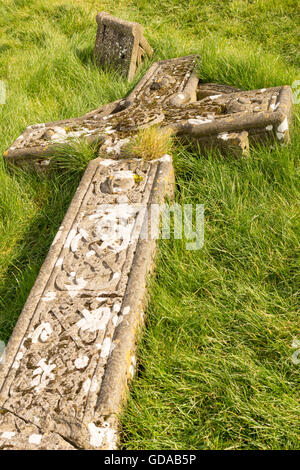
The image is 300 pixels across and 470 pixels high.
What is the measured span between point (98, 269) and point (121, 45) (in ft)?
9.37

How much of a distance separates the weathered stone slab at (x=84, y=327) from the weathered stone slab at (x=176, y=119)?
0.46 meters

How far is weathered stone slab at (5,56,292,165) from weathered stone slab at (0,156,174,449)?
458 millimetres

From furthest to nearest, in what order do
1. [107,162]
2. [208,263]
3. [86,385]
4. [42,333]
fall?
[107,162] → [208,263] → [42,333] → [86,385]

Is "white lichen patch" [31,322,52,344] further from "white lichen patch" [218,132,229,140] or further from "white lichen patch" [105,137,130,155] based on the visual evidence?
"white lichen patch" [218,132,229,140]

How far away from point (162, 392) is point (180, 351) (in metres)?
0.19

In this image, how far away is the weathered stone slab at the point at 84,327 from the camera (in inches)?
61.0

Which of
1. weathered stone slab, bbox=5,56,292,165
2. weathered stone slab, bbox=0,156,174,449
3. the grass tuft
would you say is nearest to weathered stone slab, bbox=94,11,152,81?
weathered stone slab, bbox=5,56,292,165

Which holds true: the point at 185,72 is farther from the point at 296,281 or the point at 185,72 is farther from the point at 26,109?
the point at 296,281

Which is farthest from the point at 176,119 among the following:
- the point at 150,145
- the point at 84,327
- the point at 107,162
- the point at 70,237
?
the point at 84,327

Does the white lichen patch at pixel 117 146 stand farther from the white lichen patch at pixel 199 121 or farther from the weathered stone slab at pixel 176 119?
the white lichen patch at pixel 199 121

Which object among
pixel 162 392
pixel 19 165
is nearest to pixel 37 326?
pixel 162 392

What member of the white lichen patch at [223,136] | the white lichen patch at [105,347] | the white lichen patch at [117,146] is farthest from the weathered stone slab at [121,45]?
the white lichen patch at [105,347]

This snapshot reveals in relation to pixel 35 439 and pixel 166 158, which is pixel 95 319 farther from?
pixel 166 158

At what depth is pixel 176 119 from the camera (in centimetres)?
295
